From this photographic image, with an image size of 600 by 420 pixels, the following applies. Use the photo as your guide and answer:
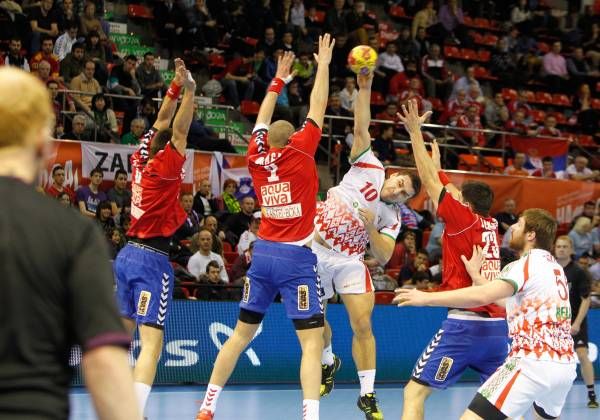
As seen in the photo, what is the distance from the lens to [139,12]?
19.4 m

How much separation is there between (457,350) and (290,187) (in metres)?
1.82

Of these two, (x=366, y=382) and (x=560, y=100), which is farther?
(x=560, y=100)

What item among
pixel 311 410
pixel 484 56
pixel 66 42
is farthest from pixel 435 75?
pixel 311 410

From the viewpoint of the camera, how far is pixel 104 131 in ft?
49.4

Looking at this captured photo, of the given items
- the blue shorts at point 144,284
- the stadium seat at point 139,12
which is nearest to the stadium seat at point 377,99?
the stadium seat at point 139,12

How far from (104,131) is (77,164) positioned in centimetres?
118

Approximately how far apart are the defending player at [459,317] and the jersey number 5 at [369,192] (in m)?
1.18

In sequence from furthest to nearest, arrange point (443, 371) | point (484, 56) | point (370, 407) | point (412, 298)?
point (484, 56)
point (370, 407)
point (443, 371)
point (412, 298)

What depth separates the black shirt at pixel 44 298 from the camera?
8.33 feet

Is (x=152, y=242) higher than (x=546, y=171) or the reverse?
higher

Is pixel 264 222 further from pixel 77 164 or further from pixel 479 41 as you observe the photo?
pixel 479 41

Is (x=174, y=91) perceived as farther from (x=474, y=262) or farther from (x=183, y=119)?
(x=474, y=262)

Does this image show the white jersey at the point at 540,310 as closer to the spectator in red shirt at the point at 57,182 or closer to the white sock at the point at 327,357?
the white sock at the point at 327,357

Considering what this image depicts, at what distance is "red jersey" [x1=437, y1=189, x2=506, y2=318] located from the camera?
22.9 feet
